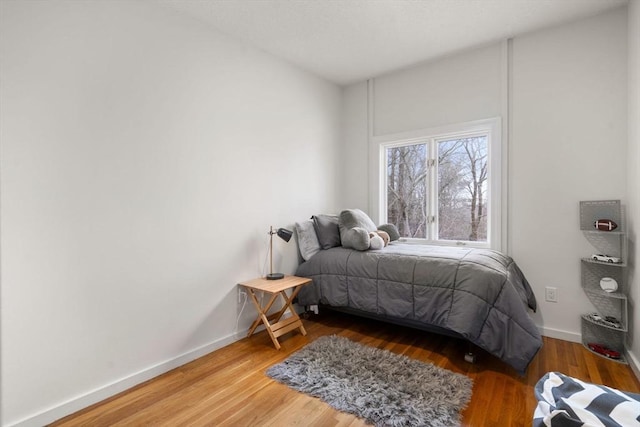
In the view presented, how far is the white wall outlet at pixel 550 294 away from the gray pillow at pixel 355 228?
64.1 inches

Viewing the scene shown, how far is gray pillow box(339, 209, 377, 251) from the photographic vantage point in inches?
115

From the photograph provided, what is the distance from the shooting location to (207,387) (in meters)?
2.04

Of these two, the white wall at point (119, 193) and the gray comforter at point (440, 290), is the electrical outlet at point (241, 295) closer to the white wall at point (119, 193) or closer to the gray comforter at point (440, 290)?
the white wall at point (119, 193)

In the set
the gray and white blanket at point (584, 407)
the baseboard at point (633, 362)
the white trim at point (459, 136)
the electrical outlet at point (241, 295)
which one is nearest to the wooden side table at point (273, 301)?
the electrical outlet at point (241, 295)

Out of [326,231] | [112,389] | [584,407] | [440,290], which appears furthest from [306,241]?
[584,407]

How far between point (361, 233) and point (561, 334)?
6.29 feet

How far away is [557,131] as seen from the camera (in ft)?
8.96

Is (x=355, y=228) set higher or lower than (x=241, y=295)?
higher

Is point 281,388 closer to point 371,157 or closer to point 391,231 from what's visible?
point 391,231

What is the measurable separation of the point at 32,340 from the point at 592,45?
14.4ft

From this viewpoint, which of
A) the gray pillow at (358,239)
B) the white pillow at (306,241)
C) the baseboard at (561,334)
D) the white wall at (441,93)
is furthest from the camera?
the white pillow at (306,241)

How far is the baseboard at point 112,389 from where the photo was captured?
1.68 m

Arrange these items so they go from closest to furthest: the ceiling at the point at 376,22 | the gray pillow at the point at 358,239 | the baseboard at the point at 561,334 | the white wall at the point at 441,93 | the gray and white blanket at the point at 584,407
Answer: the gray and white blanket at the point at 584,407 → the ceiling at the point at 376,22 → the baseboard at the point at 561,334 → the gray pillow at the point at 358,239 → the white wall at the point at 441,93

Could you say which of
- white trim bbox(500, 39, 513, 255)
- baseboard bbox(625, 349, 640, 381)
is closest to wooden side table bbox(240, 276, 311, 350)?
white trim bbox(500, 39, 513, 255)
